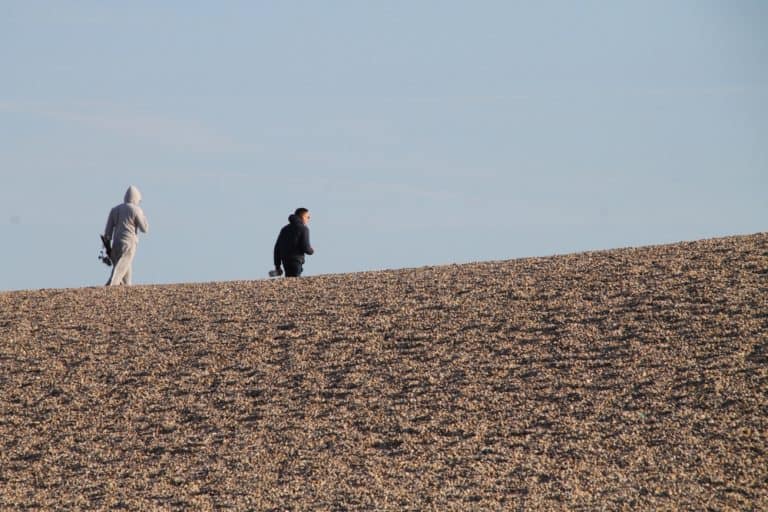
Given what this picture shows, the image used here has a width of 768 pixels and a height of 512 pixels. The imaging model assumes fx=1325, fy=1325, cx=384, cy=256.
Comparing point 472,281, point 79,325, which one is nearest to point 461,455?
point 472,281

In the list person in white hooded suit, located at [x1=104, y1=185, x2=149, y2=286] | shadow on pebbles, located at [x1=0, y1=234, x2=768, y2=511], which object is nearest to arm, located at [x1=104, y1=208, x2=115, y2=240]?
person in white hooded suit, located at [x1=104, y1=185, x2=149, y2=286]

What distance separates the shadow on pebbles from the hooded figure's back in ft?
6.38

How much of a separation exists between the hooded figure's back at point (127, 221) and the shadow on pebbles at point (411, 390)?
6.38ft

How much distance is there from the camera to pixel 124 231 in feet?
63.3

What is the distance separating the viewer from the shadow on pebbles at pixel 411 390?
11086mm

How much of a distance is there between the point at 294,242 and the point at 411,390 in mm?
6013

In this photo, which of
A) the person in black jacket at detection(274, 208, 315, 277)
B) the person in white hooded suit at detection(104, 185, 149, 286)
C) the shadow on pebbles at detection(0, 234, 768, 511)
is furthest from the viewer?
the person in white hooded suit at detection(104, 185, 149, 286)

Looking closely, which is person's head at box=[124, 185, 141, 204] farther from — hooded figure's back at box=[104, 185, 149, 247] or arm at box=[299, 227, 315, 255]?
arm at box=[299, 227, 315, 255]

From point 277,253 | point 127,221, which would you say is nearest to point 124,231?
point 127,221

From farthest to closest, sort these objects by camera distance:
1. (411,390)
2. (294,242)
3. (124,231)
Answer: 1. (124,231)
2. (294,242)
3. (411,390)

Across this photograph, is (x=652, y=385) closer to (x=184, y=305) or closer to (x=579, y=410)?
(x=579, y=410)

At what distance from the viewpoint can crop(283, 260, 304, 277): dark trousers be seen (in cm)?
1880

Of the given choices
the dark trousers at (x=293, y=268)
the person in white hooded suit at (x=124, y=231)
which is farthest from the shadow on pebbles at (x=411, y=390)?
the person in white hooded suit at (x=124, y=231)

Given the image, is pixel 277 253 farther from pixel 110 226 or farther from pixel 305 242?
pixel 110 226
